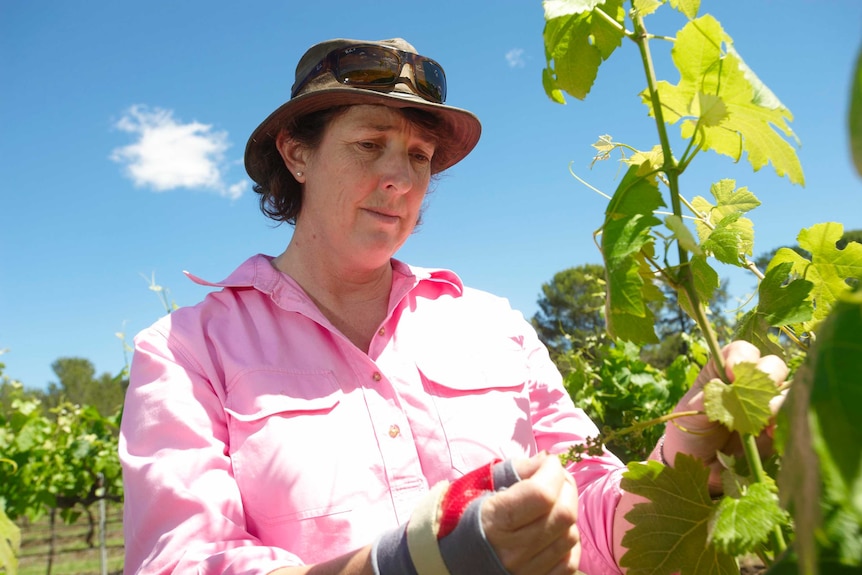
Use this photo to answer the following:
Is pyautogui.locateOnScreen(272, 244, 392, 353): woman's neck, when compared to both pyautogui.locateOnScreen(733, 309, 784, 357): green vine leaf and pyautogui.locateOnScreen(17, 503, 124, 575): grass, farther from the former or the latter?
pyautogui.locateOnScreen(17, 503, 124, 575): grass

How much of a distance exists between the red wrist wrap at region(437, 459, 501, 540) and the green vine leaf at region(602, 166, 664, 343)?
33 cm

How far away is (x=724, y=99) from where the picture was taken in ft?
3.38

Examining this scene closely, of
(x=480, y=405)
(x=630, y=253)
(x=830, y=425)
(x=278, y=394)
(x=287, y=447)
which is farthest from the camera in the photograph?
(x=480, y=405)

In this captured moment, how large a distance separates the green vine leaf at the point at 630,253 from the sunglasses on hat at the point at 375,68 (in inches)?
55.6

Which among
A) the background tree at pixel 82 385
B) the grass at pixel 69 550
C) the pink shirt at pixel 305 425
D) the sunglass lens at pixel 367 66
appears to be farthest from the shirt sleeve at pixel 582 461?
the background tree at pixel 82 385

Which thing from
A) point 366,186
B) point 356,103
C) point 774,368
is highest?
point 356,103

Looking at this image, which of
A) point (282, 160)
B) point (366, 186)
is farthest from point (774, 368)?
point (282, 160)

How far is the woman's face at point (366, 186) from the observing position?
221 centimetres

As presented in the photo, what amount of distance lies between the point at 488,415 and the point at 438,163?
4.32 feet

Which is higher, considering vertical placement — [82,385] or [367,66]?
[82,385]

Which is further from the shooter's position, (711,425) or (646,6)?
(711,425)

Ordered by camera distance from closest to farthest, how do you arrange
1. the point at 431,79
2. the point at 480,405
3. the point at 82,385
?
the point at 480,405 < the point at 431,79 < the point at 82,385

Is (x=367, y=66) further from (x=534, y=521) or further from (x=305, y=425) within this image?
(x=534, y=521)

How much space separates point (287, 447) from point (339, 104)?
3.84 ft
